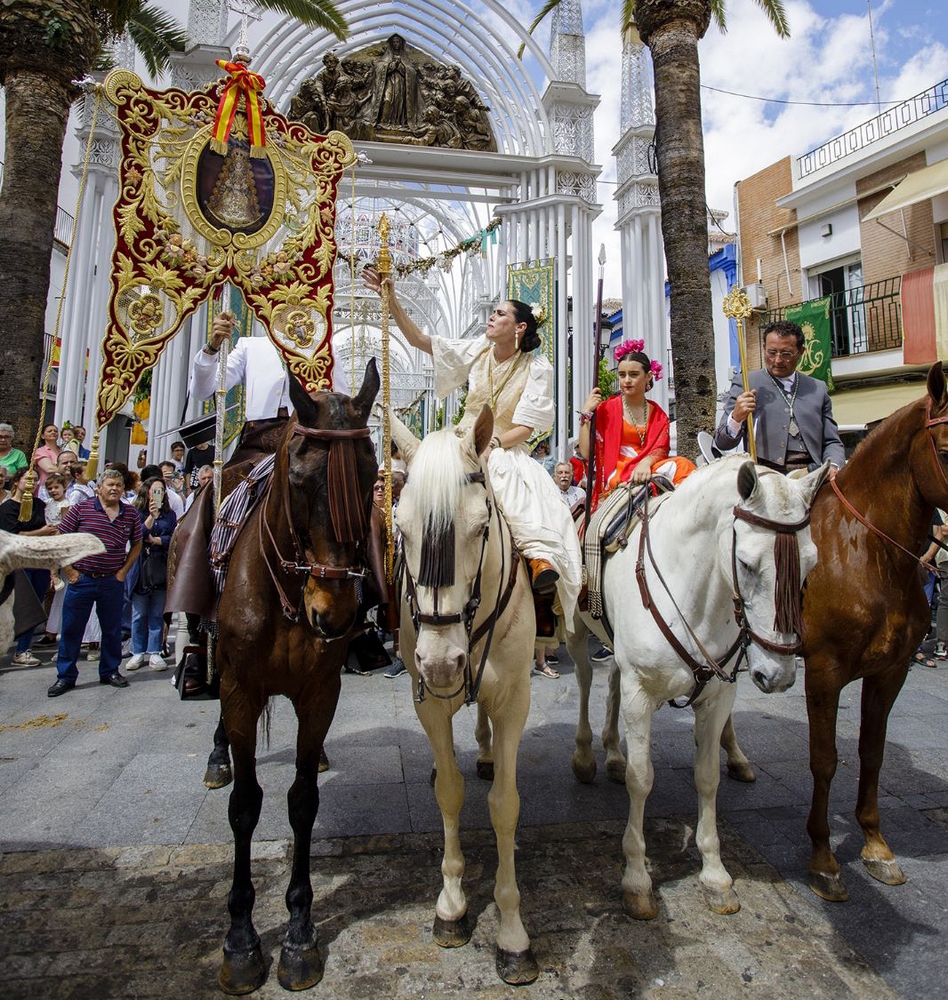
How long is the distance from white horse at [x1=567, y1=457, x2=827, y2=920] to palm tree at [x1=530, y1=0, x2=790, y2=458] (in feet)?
13.3

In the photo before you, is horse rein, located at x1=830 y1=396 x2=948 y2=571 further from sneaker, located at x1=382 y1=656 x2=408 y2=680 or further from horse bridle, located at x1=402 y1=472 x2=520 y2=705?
sneaker, located at x1=382 y1=656 x2=408 y2=680

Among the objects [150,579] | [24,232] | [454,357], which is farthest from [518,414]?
[24,232]

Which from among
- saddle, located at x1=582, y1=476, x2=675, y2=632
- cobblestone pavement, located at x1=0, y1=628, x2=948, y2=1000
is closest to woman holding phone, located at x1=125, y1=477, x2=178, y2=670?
cobblestone pavement, located at x1=0, y1=628, x2=948, y2=1000

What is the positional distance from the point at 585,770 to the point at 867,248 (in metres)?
14.8

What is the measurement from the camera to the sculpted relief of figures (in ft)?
41.3

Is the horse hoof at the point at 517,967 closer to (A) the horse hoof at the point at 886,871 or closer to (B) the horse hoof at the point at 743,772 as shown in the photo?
(A) the horse hoof at the point at 886,871

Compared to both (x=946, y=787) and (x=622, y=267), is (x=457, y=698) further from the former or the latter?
(x=622, y=267)

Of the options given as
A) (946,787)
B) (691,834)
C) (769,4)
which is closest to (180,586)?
(691,834)

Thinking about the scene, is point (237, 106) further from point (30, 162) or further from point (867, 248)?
point (867, 248)

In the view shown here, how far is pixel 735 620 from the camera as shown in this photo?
307cm

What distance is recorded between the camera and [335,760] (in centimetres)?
454

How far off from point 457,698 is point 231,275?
124 inches

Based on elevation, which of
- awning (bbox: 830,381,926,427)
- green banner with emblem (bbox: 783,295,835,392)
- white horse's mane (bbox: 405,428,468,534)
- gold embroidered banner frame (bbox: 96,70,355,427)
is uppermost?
green banner with emblem (bbox: 783,295,835,392)

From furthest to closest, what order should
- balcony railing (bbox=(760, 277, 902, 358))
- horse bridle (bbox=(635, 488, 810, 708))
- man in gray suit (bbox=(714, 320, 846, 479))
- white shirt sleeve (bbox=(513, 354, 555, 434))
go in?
balcony railing (bbox=(760, 277, 902, 358)) → man in gray suit (bbox=(714, 320, 846, 479)) → white shirt sleeve (bbox=(513, 354, 555, 434)) → horse bridle (bbox=(635, 488, 810, 708))
